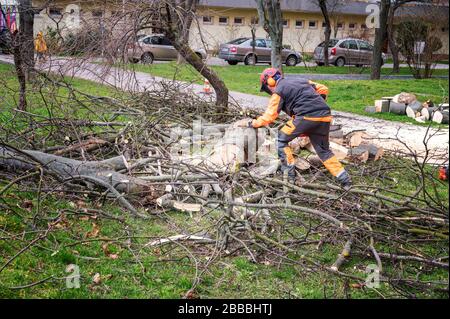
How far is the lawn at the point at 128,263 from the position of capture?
4.09 meters

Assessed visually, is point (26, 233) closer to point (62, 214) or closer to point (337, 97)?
point (62, 214)

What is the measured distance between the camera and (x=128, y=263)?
4547mm

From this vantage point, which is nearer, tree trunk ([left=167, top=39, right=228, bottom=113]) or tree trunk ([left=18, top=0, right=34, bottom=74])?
tree trunk ([left=18, top=0, right=34, bottom=74])

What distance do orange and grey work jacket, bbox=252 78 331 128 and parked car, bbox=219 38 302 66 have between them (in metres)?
20.8

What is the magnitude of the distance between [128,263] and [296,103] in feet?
9.47

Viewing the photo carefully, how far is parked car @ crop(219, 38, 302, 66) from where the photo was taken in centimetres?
2697

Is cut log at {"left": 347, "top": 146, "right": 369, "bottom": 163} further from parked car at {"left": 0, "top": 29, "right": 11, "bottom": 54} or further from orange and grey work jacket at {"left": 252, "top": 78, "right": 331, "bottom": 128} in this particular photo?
parked car at {"left": 0, "top": 29, "right": 11, "bottom": 54}

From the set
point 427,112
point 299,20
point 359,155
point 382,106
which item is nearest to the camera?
point 359,155

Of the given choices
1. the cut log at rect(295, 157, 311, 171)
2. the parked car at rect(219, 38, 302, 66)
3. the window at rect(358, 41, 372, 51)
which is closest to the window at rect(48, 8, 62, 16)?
→ the cut log at rect(295, 157, 311, 171)

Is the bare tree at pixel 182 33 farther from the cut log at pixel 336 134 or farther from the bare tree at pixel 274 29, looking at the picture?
the bare tree at pixel 274 29

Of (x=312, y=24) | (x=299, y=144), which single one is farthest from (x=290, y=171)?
(x=312, y=24)

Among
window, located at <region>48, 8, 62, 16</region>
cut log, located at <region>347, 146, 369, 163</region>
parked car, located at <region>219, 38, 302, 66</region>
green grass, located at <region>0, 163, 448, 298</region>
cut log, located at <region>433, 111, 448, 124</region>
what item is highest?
window, located at <region>48, 8, 62, 16</region>

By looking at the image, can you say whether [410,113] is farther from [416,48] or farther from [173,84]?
[416,48]

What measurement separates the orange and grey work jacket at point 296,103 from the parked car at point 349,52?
913 inches
